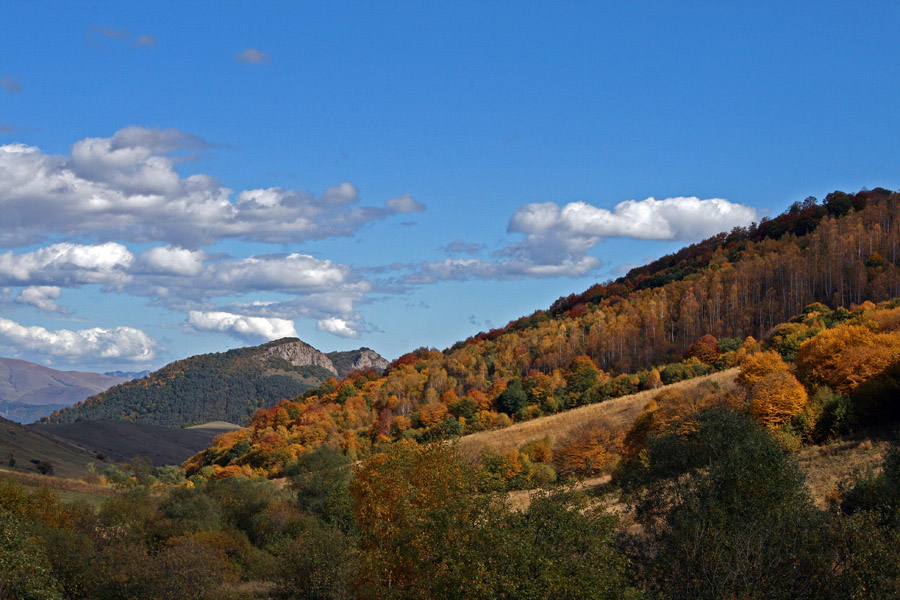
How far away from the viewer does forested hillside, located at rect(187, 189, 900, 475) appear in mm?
117500

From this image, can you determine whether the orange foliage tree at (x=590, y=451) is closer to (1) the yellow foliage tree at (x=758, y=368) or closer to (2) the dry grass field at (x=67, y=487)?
(1) the yellow foliage tree at (x=758, y=368)

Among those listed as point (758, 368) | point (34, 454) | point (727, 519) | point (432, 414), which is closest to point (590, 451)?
point (758, 368)

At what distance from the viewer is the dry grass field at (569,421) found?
86.6 m

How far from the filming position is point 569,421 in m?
96.0

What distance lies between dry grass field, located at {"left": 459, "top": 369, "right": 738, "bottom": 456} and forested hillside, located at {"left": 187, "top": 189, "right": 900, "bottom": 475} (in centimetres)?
572

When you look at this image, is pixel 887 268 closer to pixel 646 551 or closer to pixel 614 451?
pixel 614 451

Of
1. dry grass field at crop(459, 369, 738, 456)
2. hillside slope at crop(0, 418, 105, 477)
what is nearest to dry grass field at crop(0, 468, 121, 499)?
hillside slope at crop(0, 418, 105, 477)

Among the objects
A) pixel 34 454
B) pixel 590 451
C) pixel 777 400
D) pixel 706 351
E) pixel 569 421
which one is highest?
pixel 706 351

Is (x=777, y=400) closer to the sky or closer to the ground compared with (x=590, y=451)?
closer to the sky

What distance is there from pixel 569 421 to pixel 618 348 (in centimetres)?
5248

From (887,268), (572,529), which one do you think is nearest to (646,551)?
(572,529)

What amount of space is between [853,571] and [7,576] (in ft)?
103

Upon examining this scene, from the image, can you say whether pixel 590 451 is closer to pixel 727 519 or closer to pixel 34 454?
pixel 727 519

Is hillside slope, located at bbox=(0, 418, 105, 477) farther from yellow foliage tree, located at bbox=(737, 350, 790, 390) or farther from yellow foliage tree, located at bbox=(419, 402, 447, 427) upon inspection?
yellow foliage tree, located at bbox=(737, 350, 790, 390)
